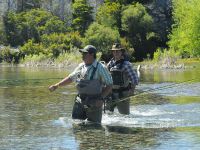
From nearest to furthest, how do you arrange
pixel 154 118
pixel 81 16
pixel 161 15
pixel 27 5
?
pixel 154 118, pixel 161 15, pixel 81 16, pixel 27 5

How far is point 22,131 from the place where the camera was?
13.9 m

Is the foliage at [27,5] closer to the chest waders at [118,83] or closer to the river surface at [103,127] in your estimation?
the river surface at [103,127]

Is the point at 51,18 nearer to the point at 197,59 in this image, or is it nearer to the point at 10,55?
the point at 10,55

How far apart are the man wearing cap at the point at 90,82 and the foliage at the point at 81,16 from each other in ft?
277

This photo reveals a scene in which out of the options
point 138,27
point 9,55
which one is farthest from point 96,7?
point 138,27

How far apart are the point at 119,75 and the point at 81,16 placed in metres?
85.2

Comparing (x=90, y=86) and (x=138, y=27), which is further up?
(x=138, y=27)

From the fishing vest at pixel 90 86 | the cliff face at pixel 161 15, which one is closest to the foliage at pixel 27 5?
the cliff face at pixel 161 15

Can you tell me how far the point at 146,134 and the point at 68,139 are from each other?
174 centimetres

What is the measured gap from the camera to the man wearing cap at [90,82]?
13.3 m

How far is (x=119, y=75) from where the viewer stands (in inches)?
618

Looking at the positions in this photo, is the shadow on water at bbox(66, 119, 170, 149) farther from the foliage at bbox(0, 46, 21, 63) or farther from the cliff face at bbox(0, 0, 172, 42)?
the foliage at bbox(0, 46, 21, 63)

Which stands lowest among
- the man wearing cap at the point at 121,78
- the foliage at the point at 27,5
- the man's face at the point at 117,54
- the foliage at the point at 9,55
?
the foliage at the point at 9,55

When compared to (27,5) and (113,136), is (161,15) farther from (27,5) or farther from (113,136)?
(113,136)
